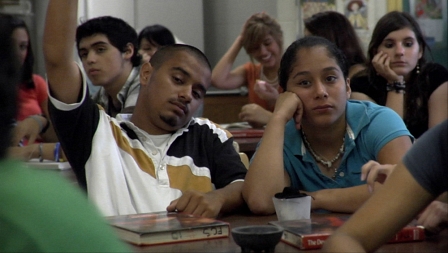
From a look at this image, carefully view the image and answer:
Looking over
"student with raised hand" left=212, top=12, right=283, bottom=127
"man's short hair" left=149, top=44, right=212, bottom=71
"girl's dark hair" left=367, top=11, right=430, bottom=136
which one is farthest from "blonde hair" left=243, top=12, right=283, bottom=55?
"man's short hair" left=149, top=44, right=212, bottom=71

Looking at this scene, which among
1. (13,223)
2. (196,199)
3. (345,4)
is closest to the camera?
(13,223)

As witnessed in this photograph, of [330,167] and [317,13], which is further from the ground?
[317,13]

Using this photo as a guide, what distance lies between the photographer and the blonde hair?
13.7 feet

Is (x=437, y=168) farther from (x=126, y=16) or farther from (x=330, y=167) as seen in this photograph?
(x=126, y=16)

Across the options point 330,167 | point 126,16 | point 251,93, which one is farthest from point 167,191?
point 251,93

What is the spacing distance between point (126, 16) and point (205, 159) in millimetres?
1403

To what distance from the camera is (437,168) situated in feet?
3.71

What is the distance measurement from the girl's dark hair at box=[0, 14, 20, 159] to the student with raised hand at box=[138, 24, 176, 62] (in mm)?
3181

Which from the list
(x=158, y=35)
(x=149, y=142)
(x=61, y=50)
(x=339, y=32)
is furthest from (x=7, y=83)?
(x=158, y=35)

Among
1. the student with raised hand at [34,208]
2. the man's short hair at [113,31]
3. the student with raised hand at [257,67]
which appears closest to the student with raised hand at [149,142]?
the student with raised hand at [34,208]

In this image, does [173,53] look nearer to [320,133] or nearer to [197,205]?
[320,133]

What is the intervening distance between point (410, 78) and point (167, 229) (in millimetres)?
2230

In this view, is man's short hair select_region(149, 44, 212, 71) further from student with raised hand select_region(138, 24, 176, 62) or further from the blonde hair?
the blonde hair

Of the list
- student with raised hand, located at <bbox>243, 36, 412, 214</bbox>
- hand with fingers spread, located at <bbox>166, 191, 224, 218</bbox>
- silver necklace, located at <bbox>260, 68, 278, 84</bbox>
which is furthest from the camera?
silver necklace, located at <bbox>260, 68, 278, 84</bbox>
